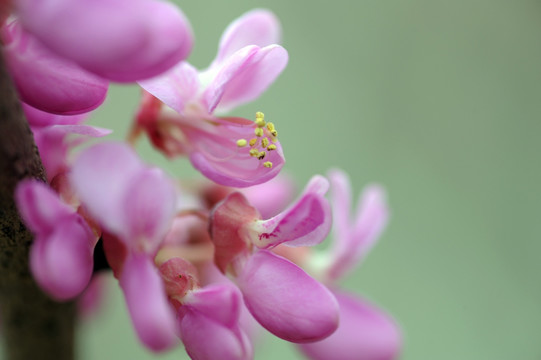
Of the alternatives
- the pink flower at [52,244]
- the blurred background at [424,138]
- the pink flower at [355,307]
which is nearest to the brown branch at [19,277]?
the pink flower at [52,244]

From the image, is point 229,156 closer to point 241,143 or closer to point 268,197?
point 241,143

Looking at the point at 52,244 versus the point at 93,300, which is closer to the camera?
the point at 52,244

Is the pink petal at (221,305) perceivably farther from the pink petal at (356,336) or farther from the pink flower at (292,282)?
the pink petal at (356,336)

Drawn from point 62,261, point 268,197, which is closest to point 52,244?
point 62,261

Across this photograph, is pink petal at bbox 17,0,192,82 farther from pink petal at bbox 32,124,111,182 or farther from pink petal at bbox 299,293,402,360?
pink petal at bbox 299,293,402,360

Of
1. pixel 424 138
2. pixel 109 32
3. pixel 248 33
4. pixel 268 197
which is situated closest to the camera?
pixel 109 32
